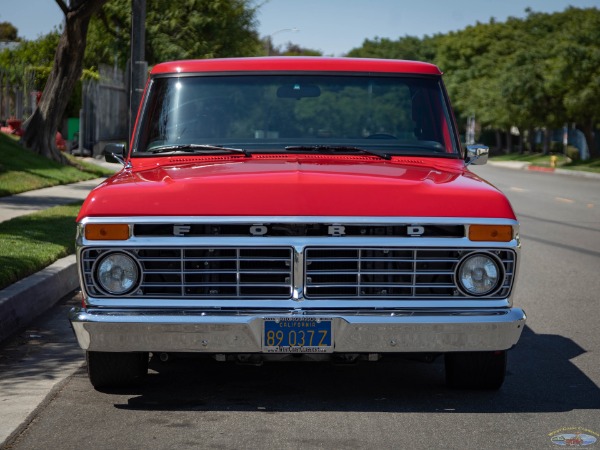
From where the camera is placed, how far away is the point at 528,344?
8297 millimetres

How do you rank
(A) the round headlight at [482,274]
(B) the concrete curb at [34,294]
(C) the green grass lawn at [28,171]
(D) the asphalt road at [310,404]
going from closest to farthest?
(D) the asphalt road at [310,404]
(A) the round headlight at [482,274]
(B) the concrete curb at [34,294]
(C) the green grass lawn at [28,171]

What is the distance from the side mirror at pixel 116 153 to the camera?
25.3 ft

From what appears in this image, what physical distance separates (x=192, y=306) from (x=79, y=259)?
630 mm

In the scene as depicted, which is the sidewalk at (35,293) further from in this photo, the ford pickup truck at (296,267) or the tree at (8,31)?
the tree at (8,31)

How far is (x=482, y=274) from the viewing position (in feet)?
19.6

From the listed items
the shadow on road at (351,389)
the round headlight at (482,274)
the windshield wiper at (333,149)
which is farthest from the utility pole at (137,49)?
the round headlight at (482,274)

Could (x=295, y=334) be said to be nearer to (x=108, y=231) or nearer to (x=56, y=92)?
(x=108, y=231)

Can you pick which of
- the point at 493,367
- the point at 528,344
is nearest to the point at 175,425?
the point at 493,367

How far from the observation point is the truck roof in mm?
7648

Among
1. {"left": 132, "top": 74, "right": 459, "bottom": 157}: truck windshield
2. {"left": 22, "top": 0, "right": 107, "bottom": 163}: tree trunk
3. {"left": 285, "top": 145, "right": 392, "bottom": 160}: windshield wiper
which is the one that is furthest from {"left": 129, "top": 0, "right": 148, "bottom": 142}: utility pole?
{"left": 285, "top": 145, "right": 392, "bottom": 160}: windshield wiper

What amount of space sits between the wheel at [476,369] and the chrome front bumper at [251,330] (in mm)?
478

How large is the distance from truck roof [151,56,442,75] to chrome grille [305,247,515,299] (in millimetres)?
2090

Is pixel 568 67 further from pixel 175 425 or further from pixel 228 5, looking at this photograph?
pixel 175 425

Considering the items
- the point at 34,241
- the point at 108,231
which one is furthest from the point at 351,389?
the point at 34,241
